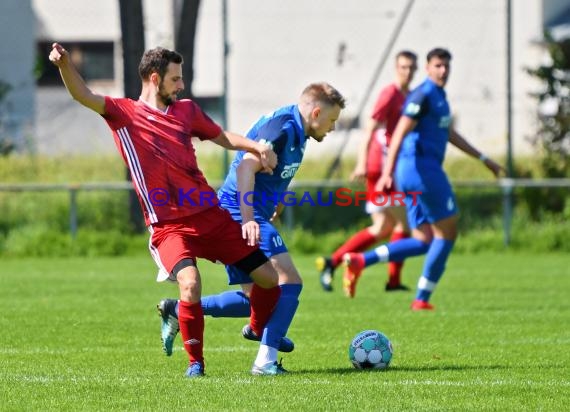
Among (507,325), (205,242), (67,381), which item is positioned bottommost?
(507,325)

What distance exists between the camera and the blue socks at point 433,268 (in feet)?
36.0

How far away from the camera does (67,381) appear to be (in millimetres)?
6906

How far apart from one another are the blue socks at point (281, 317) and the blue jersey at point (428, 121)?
371 centimetres

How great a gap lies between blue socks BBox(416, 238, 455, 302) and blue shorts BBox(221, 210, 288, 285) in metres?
3.40

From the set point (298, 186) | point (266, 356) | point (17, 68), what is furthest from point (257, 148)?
point (17, 68)

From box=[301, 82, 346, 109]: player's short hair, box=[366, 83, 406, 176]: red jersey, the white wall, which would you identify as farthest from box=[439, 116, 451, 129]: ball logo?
the white wall

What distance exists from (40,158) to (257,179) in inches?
473

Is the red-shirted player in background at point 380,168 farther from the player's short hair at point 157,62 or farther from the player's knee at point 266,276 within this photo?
the player's short hair at point 157,62

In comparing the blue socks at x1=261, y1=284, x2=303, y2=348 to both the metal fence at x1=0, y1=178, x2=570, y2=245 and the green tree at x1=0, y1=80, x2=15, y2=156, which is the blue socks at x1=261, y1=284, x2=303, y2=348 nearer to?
the metal fence at x1=0, y1=178, x2=570, y2=245

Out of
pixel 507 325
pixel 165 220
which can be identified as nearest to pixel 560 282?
pixel 507 325

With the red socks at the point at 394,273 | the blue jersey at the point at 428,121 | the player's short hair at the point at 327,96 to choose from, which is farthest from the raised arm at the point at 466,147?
the player's short hair at the point at 327,96

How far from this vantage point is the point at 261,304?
755cm

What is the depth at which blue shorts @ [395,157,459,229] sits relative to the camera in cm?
1097

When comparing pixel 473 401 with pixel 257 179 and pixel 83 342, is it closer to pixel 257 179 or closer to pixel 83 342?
pixel 257 179
